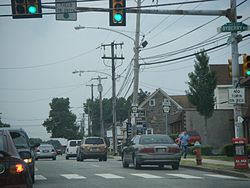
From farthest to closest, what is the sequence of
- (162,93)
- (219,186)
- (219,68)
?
(162,93), (219,68), (219,186)

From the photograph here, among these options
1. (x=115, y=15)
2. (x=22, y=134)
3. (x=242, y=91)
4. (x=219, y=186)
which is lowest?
(x=219, y=186)

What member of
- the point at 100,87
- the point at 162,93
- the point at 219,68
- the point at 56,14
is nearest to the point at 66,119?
the point at 162,93

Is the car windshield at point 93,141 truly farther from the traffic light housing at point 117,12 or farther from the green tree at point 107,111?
the green tree at point 107,111

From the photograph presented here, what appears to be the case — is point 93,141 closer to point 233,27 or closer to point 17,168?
point 233,27

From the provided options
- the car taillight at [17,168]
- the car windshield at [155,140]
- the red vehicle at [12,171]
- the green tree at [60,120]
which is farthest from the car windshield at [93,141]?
the green tree at [60,120]

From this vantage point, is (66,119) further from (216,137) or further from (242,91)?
(242,91)

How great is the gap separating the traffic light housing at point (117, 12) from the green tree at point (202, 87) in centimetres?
3184

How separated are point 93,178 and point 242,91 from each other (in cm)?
606

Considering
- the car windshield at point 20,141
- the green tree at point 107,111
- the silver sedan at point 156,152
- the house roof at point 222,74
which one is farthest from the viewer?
the green tree at point 107,111

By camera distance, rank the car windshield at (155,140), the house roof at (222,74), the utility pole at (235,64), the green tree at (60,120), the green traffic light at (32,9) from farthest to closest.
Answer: the green tree at (60,120), the house roof at (222,74), the car windshield at (155,140), the utility pole at (235,64), the green traffic light at (32,9)

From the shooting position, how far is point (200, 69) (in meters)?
49.4

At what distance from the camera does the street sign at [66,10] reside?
17.9 meters

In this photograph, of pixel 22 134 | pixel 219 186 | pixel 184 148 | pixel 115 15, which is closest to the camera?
pixel 219 186

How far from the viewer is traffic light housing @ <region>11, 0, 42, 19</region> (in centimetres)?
1695
